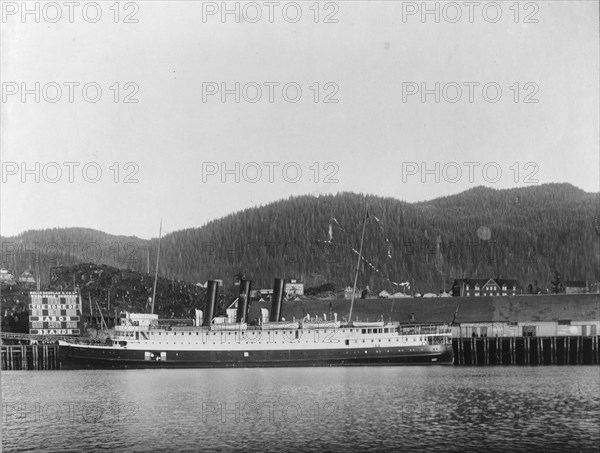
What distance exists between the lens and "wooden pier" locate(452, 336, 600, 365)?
148ft

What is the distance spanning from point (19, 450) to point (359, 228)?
4275cm

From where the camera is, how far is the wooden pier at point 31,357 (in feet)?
157

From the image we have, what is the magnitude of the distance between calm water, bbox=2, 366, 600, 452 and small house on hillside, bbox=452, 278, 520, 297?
18773 mm

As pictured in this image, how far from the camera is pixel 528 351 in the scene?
45.9 m

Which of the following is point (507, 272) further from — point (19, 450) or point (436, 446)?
point (19, 450)

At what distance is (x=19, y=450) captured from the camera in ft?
59.4

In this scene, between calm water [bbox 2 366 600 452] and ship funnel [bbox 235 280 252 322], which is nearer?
calm water [bbox 2 366 600 452]

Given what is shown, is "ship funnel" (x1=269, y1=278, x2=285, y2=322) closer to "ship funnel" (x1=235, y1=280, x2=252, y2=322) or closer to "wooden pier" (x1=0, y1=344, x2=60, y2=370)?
"ship funnel" (x1=235, y1=280, x2=252, y2=322)

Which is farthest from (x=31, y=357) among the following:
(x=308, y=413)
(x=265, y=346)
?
(x=308, y=413)

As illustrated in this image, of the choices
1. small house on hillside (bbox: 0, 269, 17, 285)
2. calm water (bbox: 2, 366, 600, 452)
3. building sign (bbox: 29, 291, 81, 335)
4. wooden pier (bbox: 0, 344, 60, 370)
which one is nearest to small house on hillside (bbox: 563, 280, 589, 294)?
calm water (bbox: 2, 366, 600, 452)

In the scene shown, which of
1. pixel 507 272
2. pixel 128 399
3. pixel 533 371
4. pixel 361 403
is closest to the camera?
pixel 361 403

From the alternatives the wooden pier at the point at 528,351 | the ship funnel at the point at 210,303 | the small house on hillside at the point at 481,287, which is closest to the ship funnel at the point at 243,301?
the ship funnel at the point at 210,303

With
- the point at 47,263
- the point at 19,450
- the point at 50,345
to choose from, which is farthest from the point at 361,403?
the point at 47,263

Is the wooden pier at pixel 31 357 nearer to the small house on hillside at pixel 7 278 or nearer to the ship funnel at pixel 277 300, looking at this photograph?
the small house on hillside at pixel 7 278
